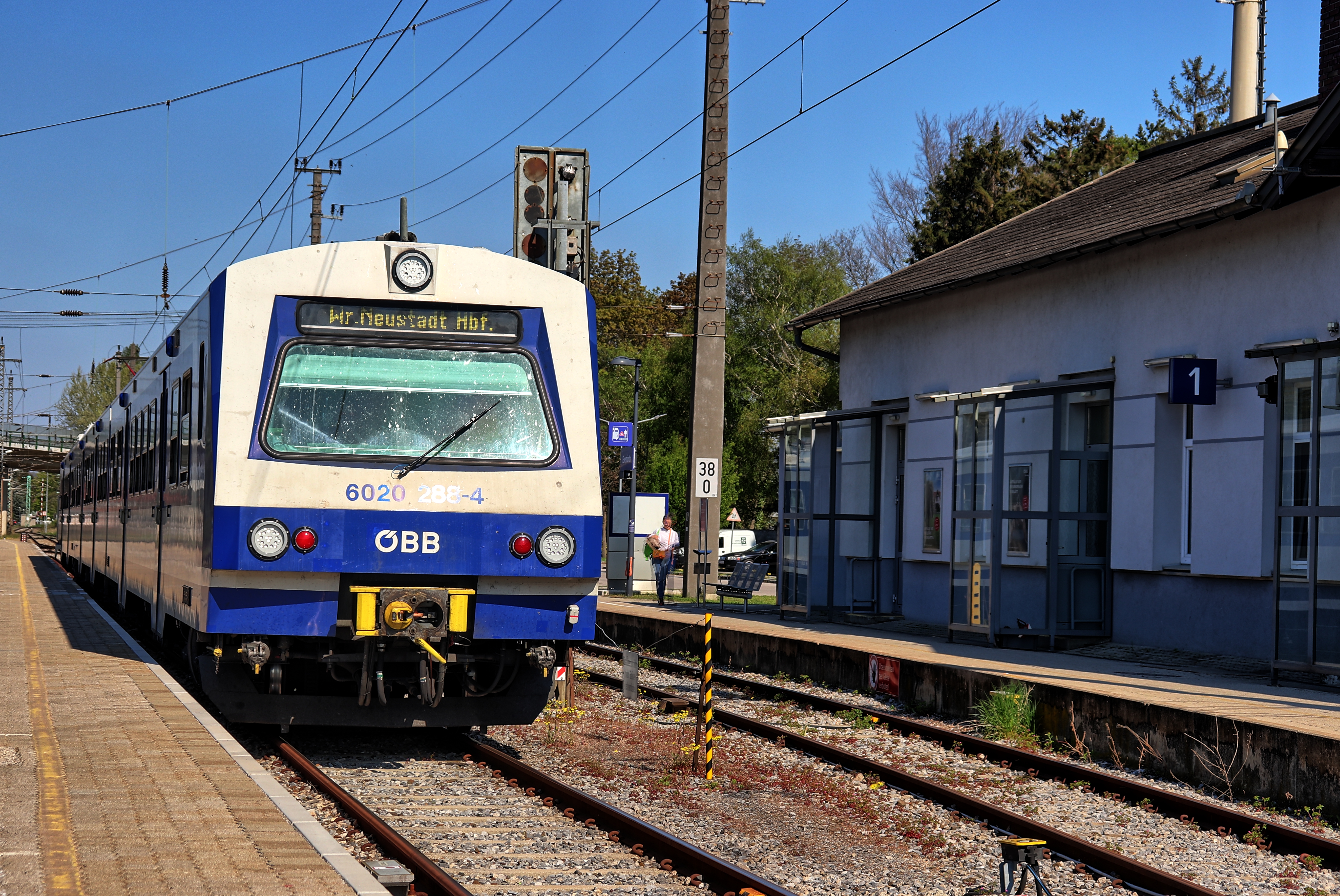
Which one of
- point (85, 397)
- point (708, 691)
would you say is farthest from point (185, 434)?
point (85, 397)

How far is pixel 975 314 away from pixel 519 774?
1289cm

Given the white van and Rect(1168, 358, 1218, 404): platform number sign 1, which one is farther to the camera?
the white van

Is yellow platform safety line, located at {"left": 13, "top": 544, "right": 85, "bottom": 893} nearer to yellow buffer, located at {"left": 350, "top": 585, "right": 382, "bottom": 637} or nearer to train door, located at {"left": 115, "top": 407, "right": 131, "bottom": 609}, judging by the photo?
yellow buffer, located at {"left": 350, "top": 585, "right": 382, "bottom": 637}

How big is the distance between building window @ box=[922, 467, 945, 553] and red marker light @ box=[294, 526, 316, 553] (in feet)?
42.8

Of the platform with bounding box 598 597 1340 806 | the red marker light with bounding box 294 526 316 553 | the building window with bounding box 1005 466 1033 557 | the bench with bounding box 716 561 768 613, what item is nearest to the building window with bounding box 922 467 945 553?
the platform with bounding box 598 597 1340 806

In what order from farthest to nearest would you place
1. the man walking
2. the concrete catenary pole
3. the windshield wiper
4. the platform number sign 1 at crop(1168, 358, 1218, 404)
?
1. the man walking
2. the concrete catenary pole
3. the platform number sign 1 at crop(1168, 358, 1218, 404)
4. the windshield wiper

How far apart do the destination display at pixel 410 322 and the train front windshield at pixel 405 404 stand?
9 centimetres

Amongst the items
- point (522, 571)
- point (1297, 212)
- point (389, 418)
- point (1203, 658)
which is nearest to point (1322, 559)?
point (1203, 658)

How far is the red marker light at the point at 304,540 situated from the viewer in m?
8.90

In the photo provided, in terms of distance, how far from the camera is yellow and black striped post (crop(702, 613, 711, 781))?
392 inches

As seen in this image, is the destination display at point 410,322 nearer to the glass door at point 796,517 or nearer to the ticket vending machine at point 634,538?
the glass door at point 796,517

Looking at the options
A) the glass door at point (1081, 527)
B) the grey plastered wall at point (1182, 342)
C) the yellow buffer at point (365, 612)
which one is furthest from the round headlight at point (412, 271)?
the glass door at point (1081, 527)

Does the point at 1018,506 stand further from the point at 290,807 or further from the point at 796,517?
the point at 290,807

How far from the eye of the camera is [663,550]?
27641 millimetres
